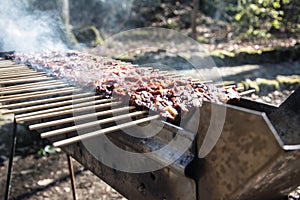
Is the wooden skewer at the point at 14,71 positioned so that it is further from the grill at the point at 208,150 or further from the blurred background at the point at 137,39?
the blurred background at the point at 137,39

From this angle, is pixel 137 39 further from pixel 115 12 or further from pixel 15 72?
pixel 15 72

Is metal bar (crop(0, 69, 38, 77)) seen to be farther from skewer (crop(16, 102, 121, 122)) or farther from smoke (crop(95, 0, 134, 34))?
smoke (crop(95, 0, 134, 34))

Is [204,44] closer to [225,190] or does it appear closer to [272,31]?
[272,31]

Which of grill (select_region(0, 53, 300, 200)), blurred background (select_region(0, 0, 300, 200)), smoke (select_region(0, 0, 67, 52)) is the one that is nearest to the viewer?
grill (select_region(0, 53, 300, 200))

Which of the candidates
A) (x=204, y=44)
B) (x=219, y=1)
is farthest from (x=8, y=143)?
(x=219, y=1)

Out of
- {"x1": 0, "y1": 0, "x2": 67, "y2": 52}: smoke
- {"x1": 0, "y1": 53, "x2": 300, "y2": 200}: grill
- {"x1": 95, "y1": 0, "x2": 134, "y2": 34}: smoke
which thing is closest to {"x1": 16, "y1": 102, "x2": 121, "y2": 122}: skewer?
{"x1": 0, "y1": 53, "x2": 300, "y2": 200}: grill

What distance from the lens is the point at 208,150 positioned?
1383 mm

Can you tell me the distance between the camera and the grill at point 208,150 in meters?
1.21

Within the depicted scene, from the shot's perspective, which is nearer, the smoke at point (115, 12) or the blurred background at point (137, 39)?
the blurred background at point (137, 39)

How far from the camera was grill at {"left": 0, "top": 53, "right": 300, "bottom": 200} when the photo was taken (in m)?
1.21

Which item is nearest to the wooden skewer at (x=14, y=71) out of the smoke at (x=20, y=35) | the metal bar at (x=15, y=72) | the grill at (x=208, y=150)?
the metal bar at (x=15, y=72)

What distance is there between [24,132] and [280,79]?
17.1 ft

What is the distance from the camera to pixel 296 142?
1866 mm

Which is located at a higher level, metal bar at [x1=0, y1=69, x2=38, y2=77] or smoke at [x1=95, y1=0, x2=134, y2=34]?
smoke at [x1=95, y1=0, x2=134, y2=34]
